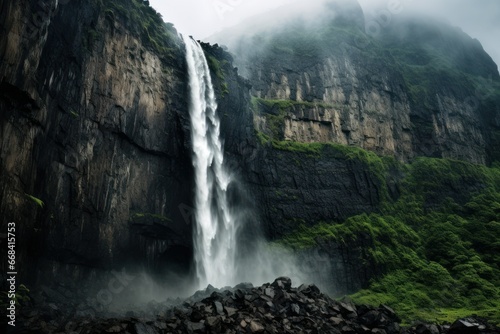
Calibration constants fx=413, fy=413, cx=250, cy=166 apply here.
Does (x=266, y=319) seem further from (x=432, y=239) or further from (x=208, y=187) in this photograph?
(x=432, y=239)

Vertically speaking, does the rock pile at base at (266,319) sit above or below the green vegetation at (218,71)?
below

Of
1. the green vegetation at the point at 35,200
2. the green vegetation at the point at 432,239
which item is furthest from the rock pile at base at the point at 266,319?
the green vegetation at the point at 432,239

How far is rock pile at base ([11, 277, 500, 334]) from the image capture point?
1777 centimetres

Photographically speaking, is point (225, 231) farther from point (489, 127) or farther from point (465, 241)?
point (489, 127)

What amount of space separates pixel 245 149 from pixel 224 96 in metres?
5.97

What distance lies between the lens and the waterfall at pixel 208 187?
1366 inches

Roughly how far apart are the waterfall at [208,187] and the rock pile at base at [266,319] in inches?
320

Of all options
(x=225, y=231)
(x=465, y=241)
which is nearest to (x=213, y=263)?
(x=225, y=231)

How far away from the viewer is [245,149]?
144 ft

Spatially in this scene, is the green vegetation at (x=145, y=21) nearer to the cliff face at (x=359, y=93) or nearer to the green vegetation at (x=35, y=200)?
the cliff face at (x=359, y=93)

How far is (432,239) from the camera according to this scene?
149 ft

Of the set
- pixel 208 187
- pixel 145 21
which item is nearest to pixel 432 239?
pixel 208 187

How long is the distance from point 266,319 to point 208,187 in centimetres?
1765

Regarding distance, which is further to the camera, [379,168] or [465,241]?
[379,168]
